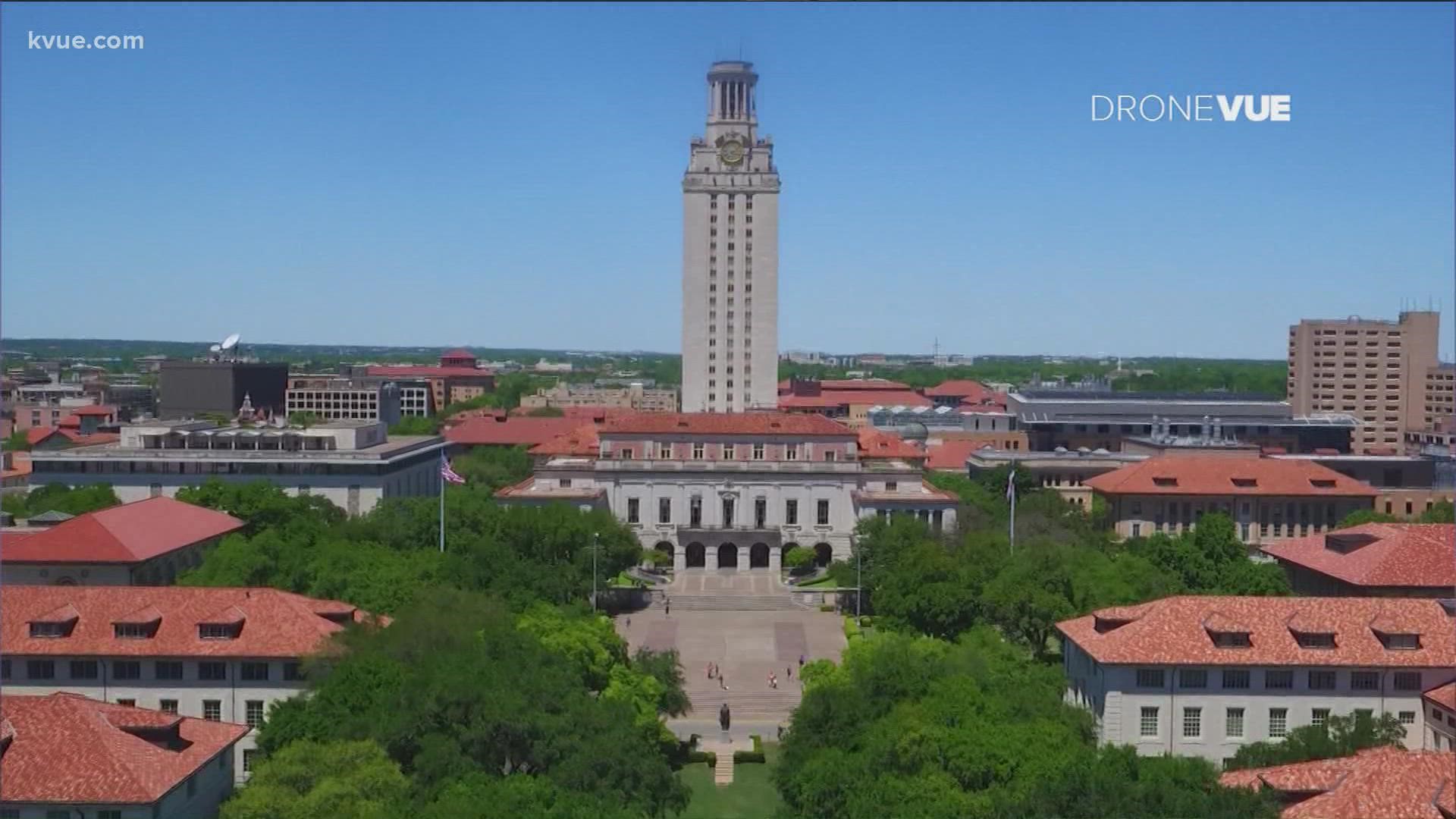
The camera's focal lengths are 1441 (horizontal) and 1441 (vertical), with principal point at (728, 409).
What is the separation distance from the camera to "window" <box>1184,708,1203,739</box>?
39.6 m

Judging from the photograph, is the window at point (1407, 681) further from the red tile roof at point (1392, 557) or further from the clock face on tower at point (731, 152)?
the clock face on tower at point (731, 152)

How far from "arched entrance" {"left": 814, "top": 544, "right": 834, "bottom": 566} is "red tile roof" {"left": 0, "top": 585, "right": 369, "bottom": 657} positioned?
43436mm

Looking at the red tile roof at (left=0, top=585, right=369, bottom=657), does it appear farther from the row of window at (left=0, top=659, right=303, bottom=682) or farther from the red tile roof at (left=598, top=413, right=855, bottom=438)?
the red tile roof at (left=598, top=413, right=855, bottom=438)

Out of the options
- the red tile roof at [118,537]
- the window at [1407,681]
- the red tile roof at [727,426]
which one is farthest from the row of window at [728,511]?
the window at [1407,681]

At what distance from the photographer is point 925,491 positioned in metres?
83.0

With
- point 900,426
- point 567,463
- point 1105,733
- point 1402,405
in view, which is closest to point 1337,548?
point 1105,733

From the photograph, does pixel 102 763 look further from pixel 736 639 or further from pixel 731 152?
pixel 731 152

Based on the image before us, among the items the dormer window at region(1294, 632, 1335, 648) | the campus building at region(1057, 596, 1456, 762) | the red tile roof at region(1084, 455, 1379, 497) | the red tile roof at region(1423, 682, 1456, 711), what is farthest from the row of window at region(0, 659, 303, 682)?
the red tile roof at region(1084, 455, 1379, 497)

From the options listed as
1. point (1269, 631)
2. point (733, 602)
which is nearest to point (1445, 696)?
point (1269, 631)

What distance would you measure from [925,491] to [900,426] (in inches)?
1583

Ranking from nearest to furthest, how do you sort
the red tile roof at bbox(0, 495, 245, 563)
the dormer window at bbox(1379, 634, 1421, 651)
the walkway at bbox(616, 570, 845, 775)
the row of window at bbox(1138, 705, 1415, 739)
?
the row of window at bbox(1138, 705, 1415, 739), the dormer window at bbox(1379, 634, 1421, 651), the walkway at bbox(616, 570, 845, 775), the red tile roof at bbox(0, 495, 245, 563)

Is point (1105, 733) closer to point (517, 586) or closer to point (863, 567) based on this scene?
point (517, 586)

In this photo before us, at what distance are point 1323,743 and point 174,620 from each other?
31.0m

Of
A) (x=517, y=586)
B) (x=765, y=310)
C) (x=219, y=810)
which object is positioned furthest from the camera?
(x=765, y=310)
